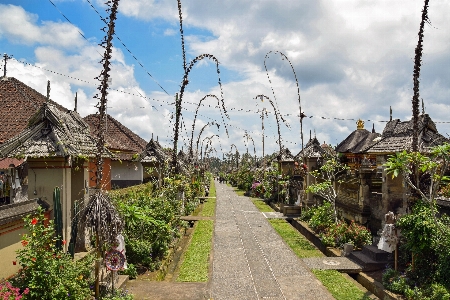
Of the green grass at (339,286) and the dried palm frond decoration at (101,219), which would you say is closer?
the dried palm frond decoration at (101,219)

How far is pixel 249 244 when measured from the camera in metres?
14.2

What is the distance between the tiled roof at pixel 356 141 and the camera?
33.6 metres

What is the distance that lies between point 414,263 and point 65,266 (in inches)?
279

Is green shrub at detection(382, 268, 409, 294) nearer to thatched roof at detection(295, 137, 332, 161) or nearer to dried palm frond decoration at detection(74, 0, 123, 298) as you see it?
dried palm frond decoration at detection(74, 0, 123, 298)

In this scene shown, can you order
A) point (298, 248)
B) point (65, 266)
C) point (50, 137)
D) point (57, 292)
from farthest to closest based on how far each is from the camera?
point (298, 248) < point (50, 137) < point (65, 266) < point (57, 292)

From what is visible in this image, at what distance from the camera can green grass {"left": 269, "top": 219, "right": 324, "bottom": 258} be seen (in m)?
13.2

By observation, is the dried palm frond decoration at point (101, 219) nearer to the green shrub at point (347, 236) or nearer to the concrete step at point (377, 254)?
the concrete step at point (377, 254)

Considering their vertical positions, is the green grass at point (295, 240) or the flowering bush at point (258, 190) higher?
the flowering bush at point (258, 190)

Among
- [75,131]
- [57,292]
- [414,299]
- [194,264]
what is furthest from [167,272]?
[414,299]

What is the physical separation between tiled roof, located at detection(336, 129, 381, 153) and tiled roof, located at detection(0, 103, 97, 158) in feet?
91.6

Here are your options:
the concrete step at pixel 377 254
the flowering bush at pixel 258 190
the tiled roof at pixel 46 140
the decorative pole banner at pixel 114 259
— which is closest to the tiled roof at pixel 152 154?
the flowering bush at pixel 258 190

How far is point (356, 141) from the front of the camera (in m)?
35.8

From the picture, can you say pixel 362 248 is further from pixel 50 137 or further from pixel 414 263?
pixel 50 137

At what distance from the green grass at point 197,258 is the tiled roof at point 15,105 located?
7448mm
